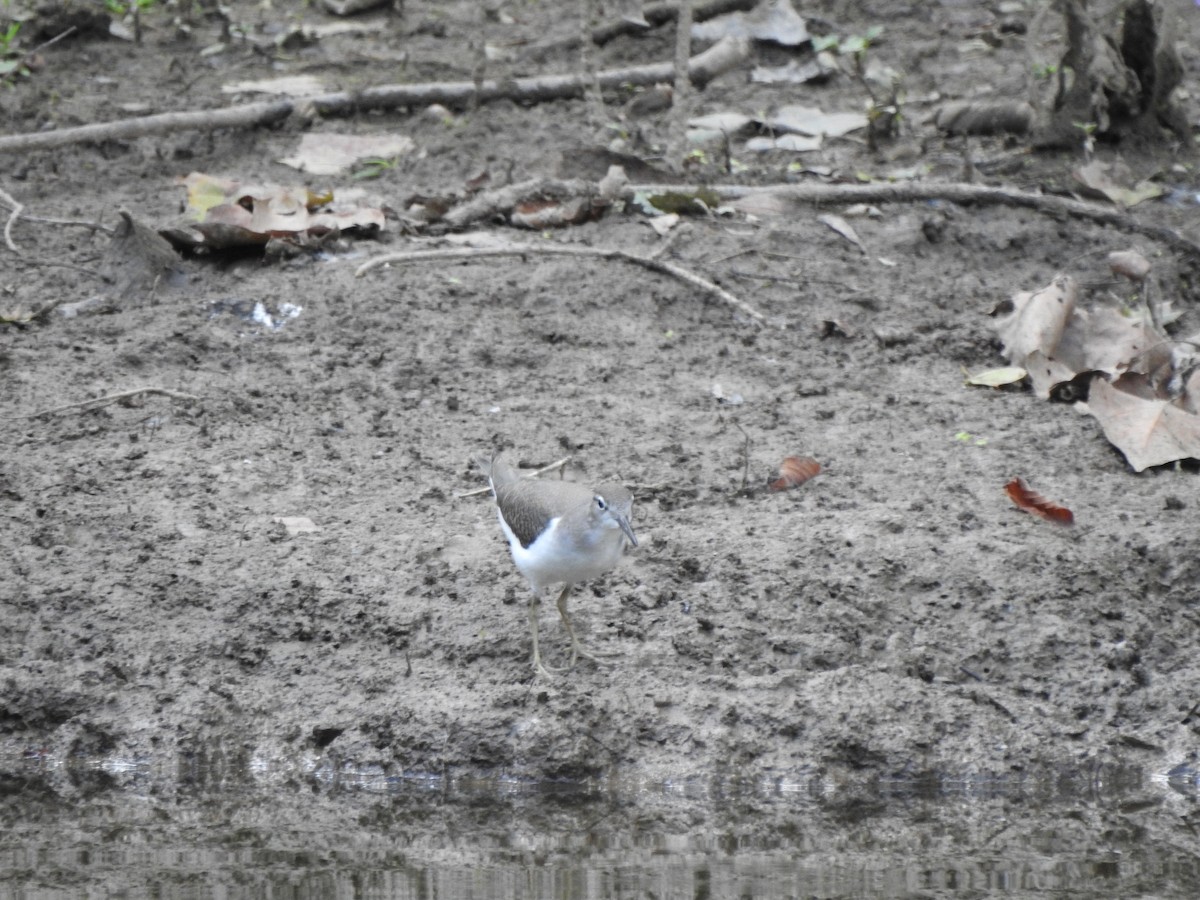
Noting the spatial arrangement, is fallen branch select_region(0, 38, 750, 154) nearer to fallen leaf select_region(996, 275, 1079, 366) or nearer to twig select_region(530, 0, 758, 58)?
twig select_region(530, 0, 758, 58)

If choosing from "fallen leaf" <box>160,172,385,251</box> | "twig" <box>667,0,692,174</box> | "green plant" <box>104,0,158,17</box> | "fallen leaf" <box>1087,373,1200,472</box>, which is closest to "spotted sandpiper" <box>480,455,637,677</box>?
"fallen leaf" <box>1087,373,1200,472</box>

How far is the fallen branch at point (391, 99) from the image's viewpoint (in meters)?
8.79

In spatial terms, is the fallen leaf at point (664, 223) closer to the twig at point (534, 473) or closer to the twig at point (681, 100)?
the twig at point (681, 100)

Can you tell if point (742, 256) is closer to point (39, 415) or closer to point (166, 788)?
point (39, 415)

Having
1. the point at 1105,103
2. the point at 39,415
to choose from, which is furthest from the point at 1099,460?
the point at 39,415

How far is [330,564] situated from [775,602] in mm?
1623

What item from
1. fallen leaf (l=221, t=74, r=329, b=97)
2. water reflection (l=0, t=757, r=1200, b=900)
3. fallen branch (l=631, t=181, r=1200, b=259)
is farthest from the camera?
fallen leaf (l=221, t=74, r=329, b=97)

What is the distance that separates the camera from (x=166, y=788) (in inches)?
Result: 188

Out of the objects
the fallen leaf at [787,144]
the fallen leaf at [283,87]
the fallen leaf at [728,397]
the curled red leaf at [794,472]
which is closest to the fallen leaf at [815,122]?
the fallen leaf at [787,144]

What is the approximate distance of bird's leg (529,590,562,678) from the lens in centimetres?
496

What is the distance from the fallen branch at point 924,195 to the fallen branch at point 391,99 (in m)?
1.40

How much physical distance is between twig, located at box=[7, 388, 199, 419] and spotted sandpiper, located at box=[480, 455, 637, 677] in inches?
79.4

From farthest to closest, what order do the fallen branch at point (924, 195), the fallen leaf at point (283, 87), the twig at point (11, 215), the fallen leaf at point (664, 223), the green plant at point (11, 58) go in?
the fallen leaf at point (283, 87) → the green plant at point (11, 58) → the fallen branch at point (924, 195) → the fallen leaf at point (664, 223) → the twig at point (11, 215)

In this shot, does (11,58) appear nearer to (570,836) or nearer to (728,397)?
(728,397)
